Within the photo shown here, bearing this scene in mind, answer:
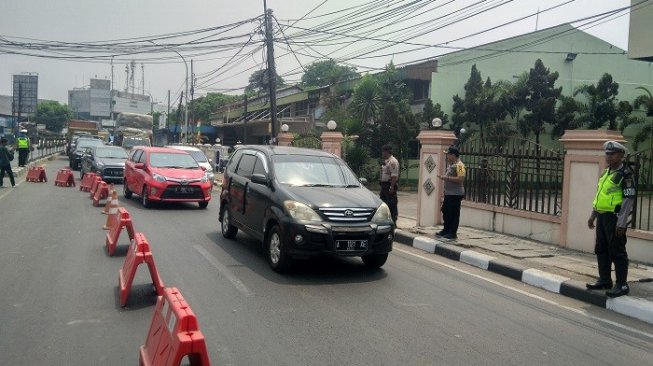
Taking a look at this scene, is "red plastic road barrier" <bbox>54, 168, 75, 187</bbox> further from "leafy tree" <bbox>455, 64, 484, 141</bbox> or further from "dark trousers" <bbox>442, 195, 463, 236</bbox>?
"leafy tree" <bbox>455, 64, 484, 141</bbox>

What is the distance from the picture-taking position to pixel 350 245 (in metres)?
7.64

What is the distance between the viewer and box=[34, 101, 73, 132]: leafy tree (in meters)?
102

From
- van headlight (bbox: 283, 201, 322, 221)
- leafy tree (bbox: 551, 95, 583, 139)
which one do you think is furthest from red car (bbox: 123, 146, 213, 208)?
leafy tree (bbox: 551, 95, 583, 139)

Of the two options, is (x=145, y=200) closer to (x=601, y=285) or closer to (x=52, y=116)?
(x=601, y=285)

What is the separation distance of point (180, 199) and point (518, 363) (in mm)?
11542

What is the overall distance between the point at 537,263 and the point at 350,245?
343 centimetres

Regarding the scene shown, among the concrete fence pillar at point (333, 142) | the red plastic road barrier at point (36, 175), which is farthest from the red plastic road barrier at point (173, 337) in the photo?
the red plastic road barrier at point (36, 175)

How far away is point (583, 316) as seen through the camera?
6672mm

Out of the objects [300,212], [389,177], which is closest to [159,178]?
[389,177]

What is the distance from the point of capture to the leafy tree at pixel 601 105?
2825 centimetres

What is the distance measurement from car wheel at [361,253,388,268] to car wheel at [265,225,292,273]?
1.26 metres

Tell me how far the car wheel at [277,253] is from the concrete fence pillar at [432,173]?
19.9 feet

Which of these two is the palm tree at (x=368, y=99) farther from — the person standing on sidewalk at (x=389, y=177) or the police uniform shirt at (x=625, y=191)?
the police uniform shirt at (x=625, y=191)

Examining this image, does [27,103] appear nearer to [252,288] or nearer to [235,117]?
[235,117]
